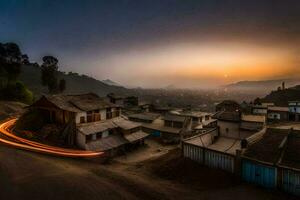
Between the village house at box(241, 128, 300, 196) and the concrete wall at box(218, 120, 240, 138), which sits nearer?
the village house at box(241, 128, 300, 196)

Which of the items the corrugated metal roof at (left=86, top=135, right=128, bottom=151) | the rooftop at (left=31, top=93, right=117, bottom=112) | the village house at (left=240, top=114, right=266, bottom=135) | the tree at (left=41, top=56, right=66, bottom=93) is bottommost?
the corrugated metal roof at (left=86, top=135, right=128, bottom=151)

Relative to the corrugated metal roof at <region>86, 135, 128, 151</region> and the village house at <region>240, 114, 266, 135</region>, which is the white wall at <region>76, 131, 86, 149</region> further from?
the village house at <region>240, 114, 266, 135</region>

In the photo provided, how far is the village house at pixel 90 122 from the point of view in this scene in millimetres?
37156

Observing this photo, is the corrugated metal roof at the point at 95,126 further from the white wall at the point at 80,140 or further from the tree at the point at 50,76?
the tree at the point at 50,76

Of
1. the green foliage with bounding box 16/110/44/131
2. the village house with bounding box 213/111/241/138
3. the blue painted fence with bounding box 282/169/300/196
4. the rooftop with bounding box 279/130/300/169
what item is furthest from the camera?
the village house with bounding box 213/111/241/138

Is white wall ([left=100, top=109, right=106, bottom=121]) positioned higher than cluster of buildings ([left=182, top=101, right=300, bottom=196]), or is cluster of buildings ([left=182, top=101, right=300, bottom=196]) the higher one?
white wall ([left=100, top=109, right=106, bottom=121])

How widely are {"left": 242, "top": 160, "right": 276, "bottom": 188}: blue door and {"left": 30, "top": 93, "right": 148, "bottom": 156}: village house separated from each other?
23.3 metres

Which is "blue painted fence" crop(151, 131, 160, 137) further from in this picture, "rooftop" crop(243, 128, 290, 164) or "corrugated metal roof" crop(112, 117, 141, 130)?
"rooftop" crop(243, 128, 290, 164)

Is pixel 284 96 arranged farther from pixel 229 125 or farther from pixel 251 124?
pixel 229 125

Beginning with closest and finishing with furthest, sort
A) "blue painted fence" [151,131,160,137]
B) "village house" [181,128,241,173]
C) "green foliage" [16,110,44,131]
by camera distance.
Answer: "village house" [181,128,241,173]
"green foliage" [16,110,44,131]
"blue painted fence" [151,131,160,137]

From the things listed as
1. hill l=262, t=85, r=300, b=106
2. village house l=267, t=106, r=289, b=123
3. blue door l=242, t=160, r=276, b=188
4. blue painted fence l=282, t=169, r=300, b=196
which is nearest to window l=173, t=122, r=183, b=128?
village house l=267, t=106, r=289, b=123

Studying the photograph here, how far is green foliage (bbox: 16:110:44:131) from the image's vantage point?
39175mm

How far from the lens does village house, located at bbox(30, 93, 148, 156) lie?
37.2 meters

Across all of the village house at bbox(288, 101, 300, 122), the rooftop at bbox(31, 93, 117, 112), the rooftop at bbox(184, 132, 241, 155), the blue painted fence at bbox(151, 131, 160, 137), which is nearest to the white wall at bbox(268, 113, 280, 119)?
the village house at bbox(288, 101, 300, 122)
